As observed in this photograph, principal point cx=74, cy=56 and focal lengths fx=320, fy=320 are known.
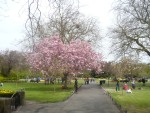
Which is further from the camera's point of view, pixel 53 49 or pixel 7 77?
pixel 7 77

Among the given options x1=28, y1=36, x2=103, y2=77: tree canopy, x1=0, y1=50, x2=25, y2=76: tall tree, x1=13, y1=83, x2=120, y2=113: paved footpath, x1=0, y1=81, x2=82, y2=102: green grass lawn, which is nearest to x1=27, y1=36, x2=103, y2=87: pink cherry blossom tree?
x1=28, y1=36, x2=103, y2=77: tree canopy

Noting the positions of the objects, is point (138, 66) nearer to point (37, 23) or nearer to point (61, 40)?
point (61, 40)

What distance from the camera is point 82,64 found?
49.1m

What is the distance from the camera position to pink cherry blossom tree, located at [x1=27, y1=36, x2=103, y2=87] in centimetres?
4466

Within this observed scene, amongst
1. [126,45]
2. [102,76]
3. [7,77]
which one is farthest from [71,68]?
[102,76]

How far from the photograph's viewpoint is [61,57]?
1806 inches

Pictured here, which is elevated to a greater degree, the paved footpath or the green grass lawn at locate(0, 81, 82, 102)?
the green grass lawn at locate(0, 81, 82, 102)

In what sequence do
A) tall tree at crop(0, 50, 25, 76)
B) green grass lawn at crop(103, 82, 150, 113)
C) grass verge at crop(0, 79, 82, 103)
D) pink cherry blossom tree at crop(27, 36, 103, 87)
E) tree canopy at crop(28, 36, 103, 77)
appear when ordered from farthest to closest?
tall tree at crop(0, 50, 25, 76)
tree canopy at crop(28, 36, 103, 77)
pink cherry blossom tree at crop(27, 36, 103, 87)
grass verge at crop(0, 79, 82, 103)
green grass lawn at crop(103, 82, 150, 113)

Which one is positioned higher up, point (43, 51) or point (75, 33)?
point (75, 33)

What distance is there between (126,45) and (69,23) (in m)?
21.8

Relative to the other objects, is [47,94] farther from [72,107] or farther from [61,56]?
[72,107]

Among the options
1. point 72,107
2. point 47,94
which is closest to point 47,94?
point 47,94

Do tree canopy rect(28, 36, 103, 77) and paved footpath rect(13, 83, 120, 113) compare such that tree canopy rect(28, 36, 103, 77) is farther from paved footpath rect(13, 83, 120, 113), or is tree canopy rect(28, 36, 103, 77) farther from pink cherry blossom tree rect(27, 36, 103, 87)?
paved footpath rect(13, 83, 120, 113)

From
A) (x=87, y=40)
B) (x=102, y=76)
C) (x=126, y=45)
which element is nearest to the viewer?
(x=126, y=45)
